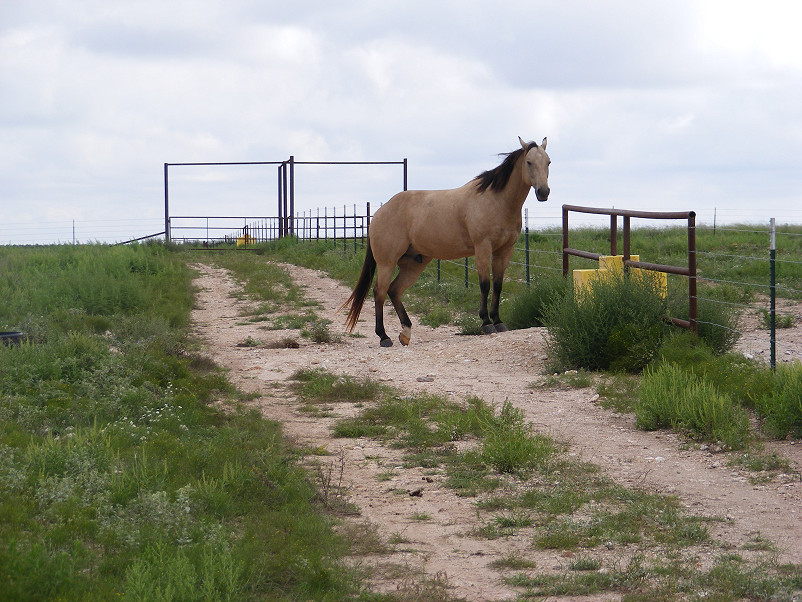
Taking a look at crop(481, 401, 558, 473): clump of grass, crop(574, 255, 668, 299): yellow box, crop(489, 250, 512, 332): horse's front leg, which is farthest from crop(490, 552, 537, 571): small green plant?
crop(489, 250, 512, 332): horse's front leg

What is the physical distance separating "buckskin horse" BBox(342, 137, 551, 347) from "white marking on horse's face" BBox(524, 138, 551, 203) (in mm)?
70

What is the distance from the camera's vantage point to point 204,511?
446cm

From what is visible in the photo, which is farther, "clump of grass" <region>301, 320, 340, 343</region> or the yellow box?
"clump of grass" <region>301, 320, 340, 343</region>

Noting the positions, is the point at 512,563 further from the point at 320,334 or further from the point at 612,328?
the point at 320,334

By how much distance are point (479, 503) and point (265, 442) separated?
1.80m

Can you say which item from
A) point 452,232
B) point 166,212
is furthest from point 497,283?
point 166,212

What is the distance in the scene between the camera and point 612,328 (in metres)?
8.71

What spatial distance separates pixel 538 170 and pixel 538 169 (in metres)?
0.01

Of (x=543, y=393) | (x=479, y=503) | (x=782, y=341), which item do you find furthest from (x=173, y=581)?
(x=782, y=341)

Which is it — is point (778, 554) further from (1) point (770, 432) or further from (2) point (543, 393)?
(2) point (543, 393)

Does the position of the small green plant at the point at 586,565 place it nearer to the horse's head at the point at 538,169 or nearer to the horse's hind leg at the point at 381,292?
the horse's head at the point at 538,169

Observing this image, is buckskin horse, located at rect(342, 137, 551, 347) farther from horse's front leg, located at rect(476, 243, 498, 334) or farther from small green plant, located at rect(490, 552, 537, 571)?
small green plant, located at rect(490, 552, 537, 571)

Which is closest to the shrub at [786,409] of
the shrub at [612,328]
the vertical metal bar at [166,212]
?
the shrub at [612,328]

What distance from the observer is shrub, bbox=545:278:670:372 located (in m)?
8.62
